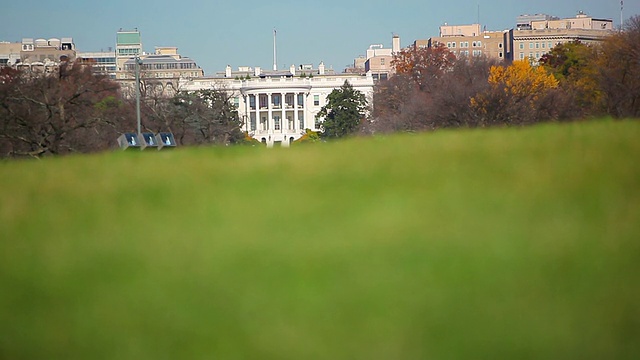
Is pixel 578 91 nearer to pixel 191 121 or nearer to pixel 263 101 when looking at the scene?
pixel 191 121

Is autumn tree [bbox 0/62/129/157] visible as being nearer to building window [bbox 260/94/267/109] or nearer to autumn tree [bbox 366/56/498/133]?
autumn tree [bbox 366/56/498/133]

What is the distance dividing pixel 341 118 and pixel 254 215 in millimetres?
99483

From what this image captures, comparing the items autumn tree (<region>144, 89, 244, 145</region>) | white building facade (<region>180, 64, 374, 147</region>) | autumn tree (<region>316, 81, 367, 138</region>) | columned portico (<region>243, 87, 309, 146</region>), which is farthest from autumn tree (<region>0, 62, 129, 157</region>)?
columned portico (<region>243, 87, 309, 146</region>)

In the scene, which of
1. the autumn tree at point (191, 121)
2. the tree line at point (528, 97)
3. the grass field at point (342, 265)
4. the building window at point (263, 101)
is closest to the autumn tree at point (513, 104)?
the tree line at point (528, 97)

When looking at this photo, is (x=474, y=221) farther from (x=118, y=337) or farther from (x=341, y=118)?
(x=341, y=118)

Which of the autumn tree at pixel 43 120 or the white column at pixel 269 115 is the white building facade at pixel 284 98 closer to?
the white column at pixel 269 115

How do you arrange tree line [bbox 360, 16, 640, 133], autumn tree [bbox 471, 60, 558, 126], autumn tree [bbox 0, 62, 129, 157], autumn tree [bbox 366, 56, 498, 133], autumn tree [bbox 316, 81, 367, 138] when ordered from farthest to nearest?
autumn tree [bbox 316, 81, 367, 138] → autumn tree [bbox 366, 56, 498, 133] → autumn tree [bbox 471, 60, 558, 126] → tree line [bbox 360, 16, 640, 133] → autumn tree [bbox 0, 62, 129, 157]

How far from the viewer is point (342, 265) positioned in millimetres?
5613

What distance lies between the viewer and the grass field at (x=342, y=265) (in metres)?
5.12

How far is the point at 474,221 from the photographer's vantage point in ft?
20.5

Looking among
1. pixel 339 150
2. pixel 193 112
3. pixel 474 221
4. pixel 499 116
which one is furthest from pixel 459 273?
pixel 193 112

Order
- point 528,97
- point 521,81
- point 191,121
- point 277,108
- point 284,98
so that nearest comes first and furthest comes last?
1. point 528,97
2. point 521,81
3. point 191,121
4. point 284,98
5. point 277,108

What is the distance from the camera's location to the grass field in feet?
16.8

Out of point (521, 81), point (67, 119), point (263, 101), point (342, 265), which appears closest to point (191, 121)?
point (521, 81)
